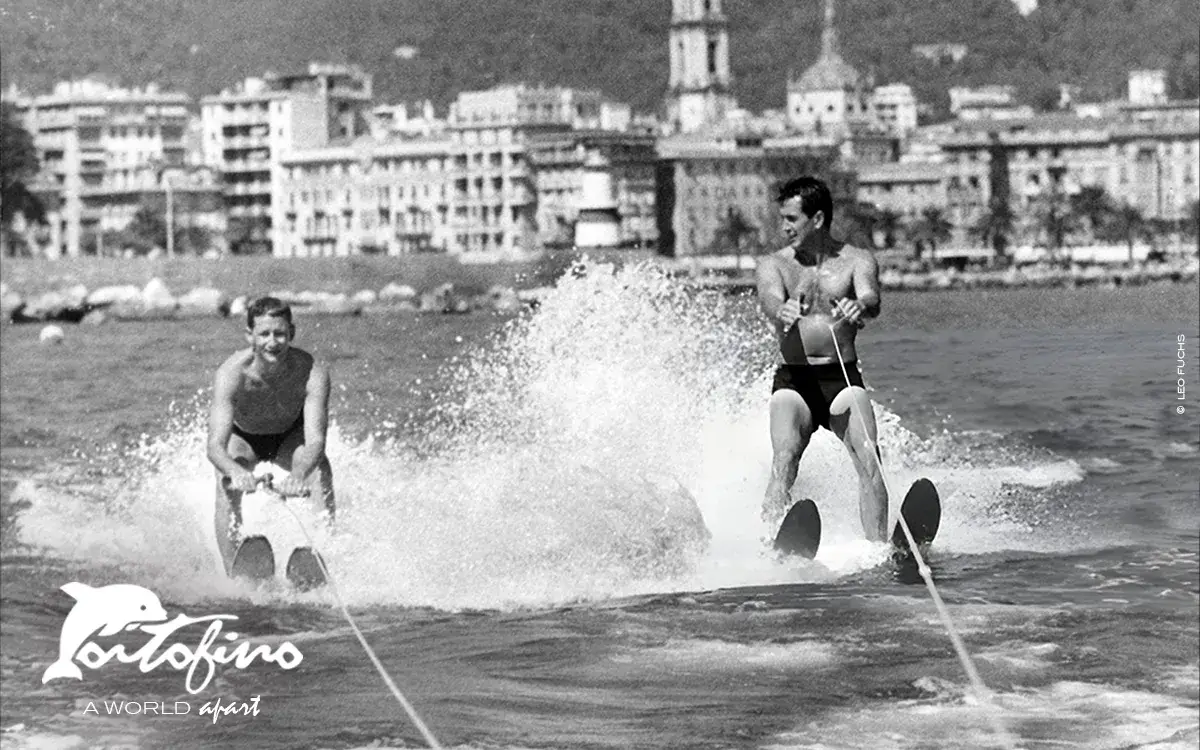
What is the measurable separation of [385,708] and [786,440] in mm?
756

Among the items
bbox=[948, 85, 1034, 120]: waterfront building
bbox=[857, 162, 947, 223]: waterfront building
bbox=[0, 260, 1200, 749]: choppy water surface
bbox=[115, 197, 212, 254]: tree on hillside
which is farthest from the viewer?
bbox=[115, 197, 212, 254]: tree on hillside

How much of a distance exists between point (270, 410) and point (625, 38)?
48.8 inches

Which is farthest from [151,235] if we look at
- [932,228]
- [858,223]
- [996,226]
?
[858,223]

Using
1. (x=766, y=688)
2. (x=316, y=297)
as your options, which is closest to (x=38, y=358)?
(x=316, y=297)

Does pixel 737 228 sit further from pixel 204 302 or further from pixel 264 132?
pixel 204 302

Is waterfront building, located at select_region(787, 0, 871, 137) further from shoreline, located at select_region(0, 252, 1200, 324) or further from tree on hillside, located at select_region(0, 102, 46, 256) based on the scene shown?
tree on hillside, located at select_region(0, 102, 46, 256)

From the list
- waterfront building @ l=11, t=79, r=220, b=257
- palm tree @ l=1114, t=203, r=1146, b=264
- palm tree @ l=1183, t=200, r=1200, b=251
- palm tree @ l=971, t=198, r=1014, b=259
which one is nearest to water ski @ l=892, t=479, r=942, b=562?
palm tree @ l=1183, t=200, r=1200, b=251

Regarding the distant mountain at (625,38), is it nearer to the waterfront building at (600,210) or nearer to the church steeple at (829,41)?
the church steeple at (829,41)

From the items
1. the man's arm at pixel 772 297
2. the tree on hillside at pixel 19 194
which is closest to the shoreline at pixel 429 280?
the man's arm at pixel 772 297

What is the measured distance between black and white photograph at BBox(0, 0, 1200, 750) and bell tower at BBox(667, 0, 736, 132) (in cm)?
2

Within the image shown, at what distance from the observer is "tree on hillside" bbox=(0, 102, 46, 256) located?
19594 millimetres

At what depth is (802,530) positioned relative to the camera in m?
3.52

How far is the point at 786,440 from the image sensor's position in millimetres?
3596

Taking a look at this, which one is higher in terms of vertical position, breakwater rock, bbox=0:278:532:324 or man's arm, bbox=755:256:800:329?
man's arm, bbox=755:256:800:329
